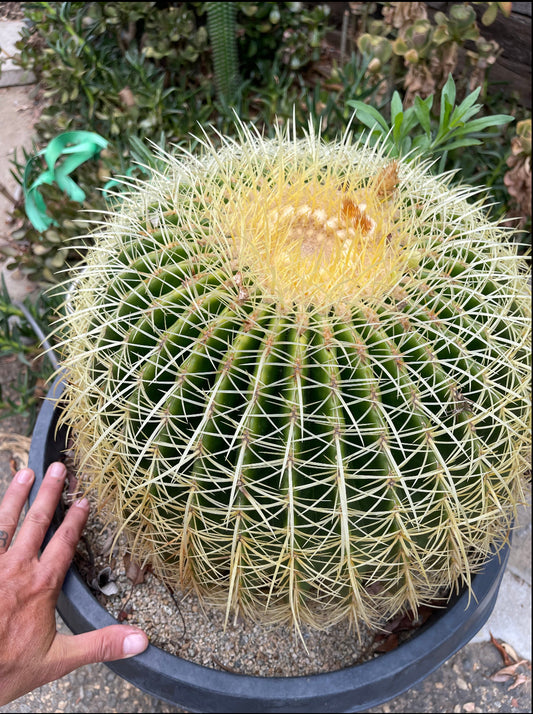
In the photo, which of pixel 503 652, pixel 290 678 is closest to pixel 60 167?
pixel 290 678

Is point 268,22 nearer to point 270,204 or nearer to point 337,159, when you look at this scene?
point 337,159

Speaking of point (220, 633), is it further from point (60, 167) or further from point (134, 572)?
point (60, 167)

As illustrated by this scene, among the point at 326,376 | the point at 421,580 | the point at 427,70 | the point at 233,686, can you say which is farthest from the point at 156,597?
the point at 427,70

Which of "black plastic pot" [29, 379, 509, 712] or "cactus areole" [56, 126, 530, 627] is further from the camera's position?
"black plastic pot" [29, 379, 509, 712]

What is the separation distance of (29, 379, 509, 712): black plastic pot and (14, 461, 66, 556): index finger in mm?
92

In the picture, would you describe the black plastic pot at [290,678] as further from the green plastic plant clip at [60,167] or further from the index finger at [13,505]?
the green plastic plant clip at [60,167]

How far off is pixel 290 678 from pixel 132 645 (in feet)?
0.92

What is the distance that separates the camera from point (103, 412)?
36.0 inches

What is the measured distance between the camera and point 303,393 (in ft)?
2.78

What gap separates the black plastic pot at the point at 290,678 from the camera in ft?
3.38

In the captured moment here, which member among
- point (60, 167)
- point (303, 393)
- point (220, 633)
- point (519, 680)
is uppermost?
point (60, 167)

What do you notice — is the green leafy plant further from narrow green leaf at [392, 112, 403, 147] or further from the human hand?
the human hand

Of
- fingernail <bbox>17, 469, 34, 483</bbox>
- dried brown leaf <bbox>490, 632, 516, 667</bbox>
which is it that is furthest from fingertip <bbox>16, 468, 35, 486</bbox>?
dried brown leaf <bbox>490, 632, 516, 667</bbox>

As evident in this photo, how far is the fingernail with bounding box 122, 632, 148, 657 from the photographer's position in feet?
3.42
